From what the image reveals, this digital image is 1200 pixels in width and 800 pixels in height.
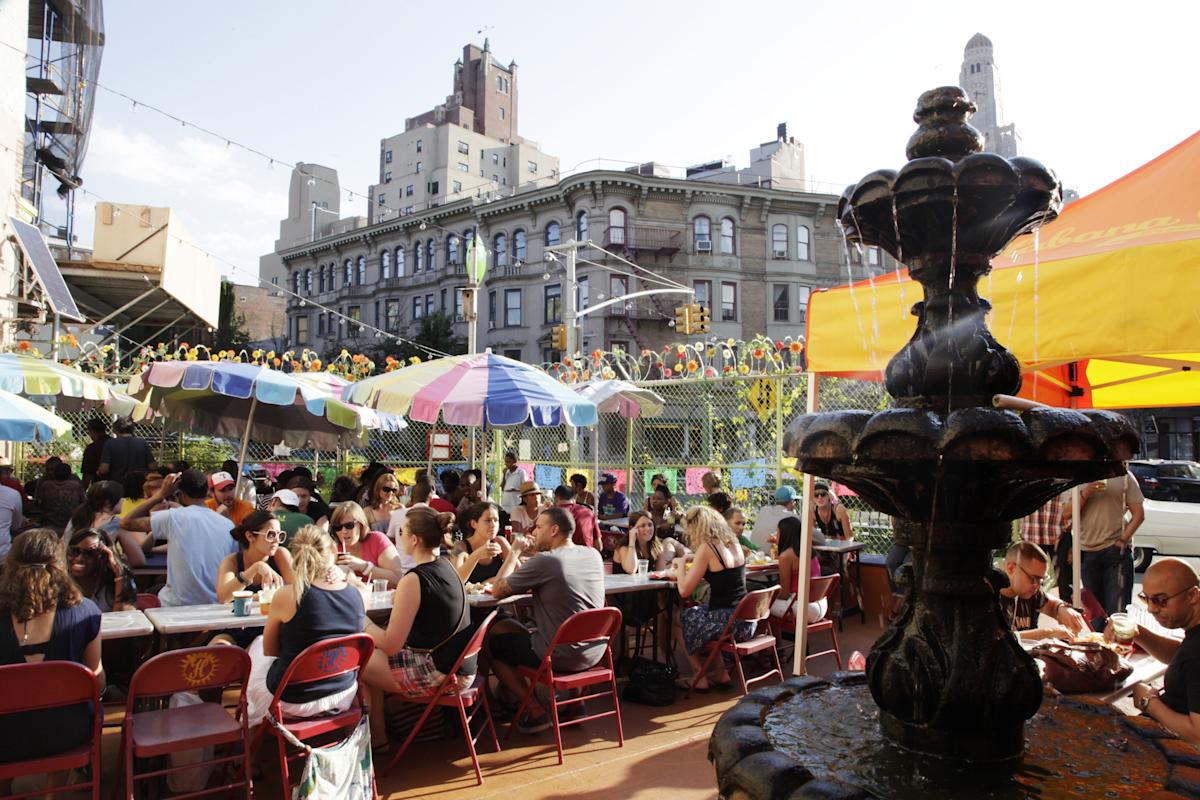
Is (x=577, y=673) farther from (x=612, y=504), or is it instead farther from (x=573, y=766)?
(x=612, y=504)

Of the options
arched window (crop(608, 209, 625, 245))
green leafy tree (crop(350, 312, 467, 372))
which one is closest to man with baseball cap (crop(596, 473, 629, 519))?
arched window (crop(608, 209, 625, 245))

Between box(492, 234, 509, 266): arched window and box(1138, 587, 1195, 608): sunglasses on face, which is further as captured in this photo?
box(492, 234, 509, 266): arched window

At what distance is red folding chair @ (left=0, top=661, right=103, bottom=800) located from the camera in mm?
3502

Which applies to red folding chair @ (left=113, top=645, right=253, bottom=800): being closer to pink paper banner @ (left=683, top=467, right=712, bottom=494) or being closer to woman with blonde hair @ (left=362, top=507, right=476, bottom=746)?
woman with blonde hair @ (left=362, top=507, right=476, bottom=746)

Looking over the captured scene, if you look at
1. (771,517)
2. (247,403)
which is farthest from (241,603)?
(247,403)

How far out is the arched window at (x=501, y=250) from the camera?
43.2 m

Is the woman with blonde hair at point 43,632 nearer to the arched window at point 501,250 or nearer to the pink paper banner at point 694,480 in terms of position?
the pink paper banner at point 694,480

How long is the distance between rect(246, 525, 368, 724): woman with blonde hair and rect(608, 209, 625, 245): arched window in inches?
1390

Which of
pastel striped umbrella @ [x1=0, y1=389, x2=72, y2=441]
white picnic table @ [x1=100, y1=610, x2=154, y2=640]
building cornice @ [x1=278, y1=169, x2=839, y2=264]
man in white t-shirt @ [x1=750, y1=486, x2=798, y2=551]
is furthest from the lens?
building cornice @ [x1=278, y1=169, x2=839, y2=264]

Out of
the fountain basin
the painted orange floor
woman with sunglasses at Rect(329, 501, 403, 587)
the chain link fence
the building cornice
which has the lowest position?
the painted orange floor

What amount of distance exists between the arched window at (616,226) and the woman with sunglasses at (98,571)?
34.4 metres

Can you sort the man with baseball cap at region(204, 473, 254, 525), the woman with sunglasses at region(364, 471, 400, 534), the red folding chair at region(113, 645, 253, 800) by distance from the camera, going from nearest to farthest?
the red folding chair at region(113, 645, 253, 800) < the man with baseball cap at region(204, 473, 254, 525) < the woman with sunglasses at region(364, 471, 400, 534)

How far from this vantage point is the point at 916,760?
261cm

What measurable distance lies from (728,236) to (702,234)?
53.5 inches
